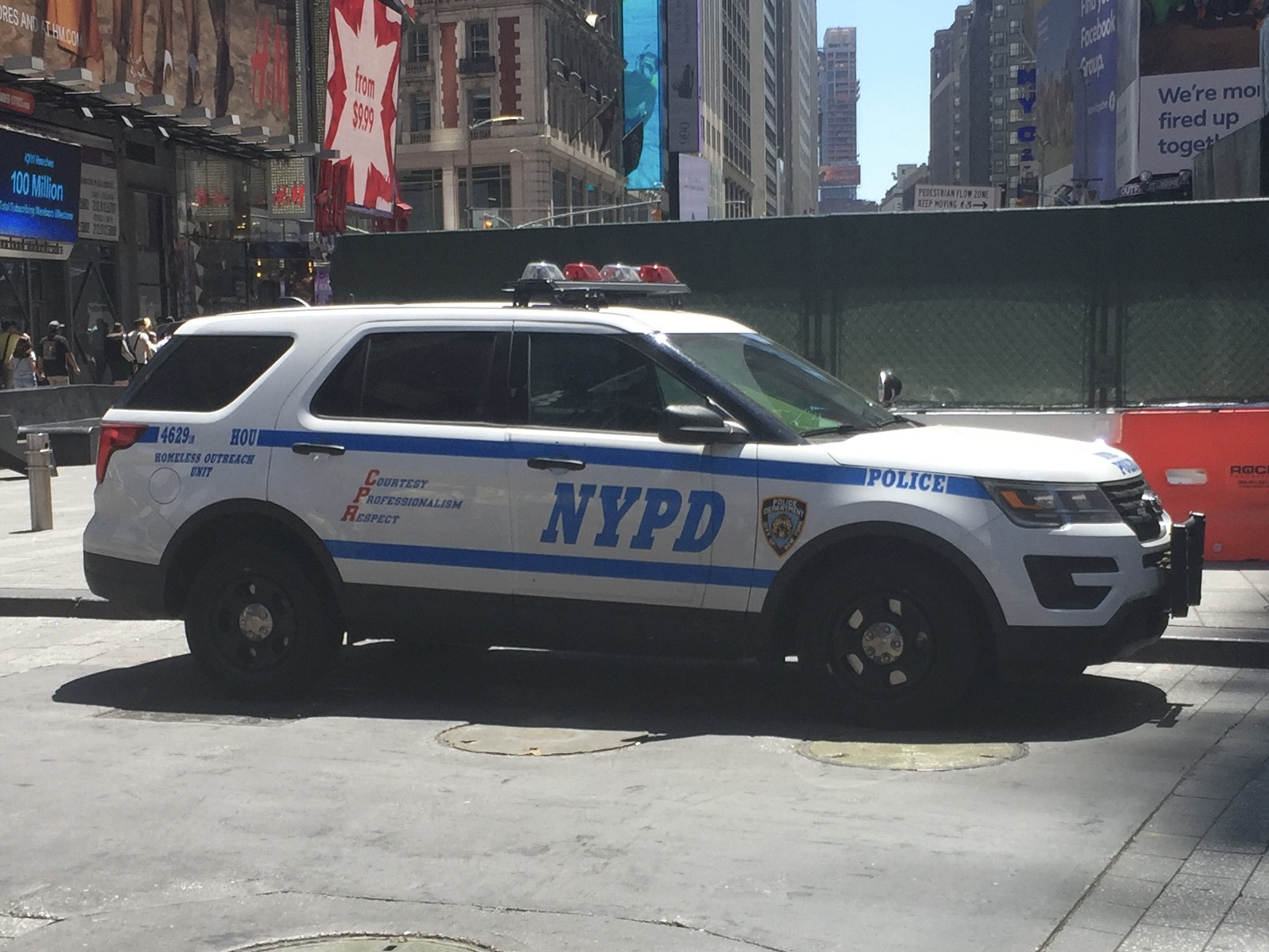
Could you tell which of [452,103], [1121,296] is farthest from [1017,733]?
[452,103]

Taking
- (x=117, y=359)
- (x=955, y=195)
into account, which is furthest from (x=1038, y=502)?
(x=955, y=195)

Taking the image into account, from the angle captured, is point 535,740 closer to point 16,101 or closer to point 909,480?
point 909,480

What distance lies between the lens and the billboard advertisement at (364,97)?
4078 centimetres

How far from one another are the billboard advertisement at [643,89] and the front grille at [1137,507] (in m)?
94.8

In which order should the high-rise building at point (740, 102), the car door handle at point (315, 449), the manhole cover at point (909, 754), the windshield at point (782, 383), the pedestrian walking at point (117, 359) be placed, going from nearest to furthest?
the manhole cover at point (909, 754), the windshield at point (782, 383), the car door handle at point (315, 449), the pedestrian walking at point (117, 359), the high-rise building at point (740, 102)

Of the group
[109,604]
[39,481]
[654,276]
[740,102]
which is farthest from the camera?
[740,102]

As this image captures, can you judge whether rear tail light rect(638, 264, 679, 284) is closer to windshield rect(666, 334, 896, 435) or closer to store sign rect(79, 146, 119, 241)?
windshield rect(666, 334, 896, 435)

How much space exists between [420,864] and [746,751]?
1.81 metres

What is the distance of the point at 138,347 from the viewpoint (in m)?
26.2

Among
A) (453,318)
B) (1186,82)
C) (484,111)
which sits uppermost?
(484,111)

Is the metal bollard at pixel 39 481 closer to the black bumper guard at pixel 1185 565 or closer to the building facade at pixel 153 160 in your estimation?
the black bumper guard at pixel 1185 565

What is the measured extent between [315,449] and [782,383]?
225 centimetres

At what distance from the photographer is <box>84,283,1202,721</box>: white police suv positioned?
6520mm

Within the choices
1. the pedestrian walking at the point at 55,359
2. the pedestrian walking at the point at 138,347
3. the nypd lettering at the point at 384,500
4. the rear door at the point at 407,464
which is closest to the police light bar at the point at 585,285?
the rear door at the point at 407,464
